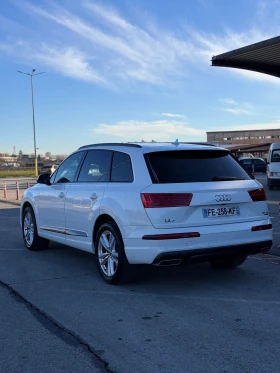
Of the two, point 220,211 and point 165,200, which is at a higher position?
point 165,200

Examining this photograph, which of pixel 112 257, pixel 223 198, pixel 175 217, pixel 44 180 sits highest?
pixel 44 180

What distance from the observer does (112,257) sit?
5.55m

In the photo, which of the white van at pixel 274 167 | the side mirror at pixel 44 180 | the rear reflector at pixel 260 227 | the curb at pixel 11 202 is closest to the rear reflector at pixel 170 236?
the rear reflector at pixel 260 227

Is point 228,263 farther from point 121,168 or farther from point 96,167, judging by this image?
point 96,167

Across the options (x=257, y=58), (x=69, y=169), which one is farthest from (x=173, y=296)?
(x=257, y=58)

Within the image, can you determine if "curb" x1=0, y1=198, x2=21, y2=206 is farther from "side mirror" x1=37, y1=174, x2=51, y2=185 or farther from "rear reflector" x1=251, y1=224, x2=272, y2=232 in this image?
"rear reflector" x1=251, y1=224, x2=272, y2=232

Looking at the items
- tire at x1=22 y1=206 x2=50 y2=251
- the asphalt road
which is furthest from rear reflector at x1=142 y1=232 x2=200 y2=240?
tire at x1=22 y1=206 x2=50 y2=251

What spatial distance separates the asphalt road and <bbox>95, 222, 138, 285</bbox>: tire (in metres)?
0.13

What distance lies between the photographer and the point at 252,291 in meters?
5.23

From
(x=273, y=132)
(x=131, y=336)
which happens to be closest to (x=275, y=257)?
(x=131, y=336)

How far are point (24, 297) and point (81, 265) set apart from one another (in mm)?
1706

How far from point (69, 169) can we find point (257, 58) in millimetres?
15539

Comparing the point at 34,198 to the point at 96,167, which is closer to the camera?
the point at 96,167

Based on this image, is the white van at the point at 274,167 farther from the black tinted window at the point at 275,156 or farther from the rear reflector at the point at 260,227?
the rear reflector at the point at 260,227
